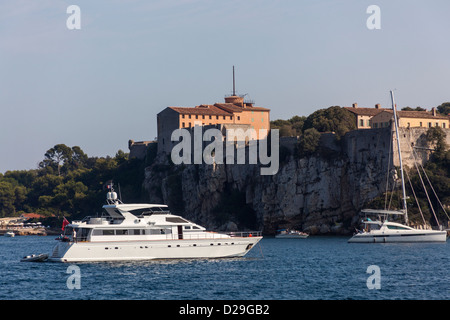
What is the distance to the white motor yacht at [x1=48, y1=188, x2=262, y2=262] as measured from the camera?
45.3m

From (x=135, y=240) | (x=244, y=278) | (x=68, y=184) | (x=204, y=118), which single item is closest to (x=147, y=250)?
(x=135, y=240)

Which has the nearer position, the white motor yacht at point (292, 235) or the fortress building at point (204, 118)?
the white motor yacht at point (292, 235)

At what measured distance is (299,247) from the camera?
64438 mm

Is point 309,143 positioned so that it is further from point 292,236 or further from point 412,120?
point 412,120

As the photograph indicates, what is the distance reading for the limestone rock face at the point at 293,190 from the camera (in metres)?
81.1

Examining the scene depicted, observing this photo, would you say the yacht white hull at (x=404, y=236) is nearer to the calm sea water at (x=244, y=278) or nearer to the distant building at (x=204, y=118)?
the calm sea water at (x=244, y=278)

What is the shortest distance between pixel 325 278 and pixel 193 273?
7.14 metres

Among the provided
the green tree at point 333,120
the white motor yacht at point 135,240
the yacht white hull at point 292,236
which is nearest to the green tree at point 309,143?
the green tree at point 333,120

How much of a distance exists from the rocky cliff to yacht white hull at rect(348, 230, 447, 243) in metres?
13.6

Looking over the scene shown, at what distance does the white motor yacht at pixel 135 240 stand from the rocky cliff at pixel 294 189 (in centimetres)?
3630
